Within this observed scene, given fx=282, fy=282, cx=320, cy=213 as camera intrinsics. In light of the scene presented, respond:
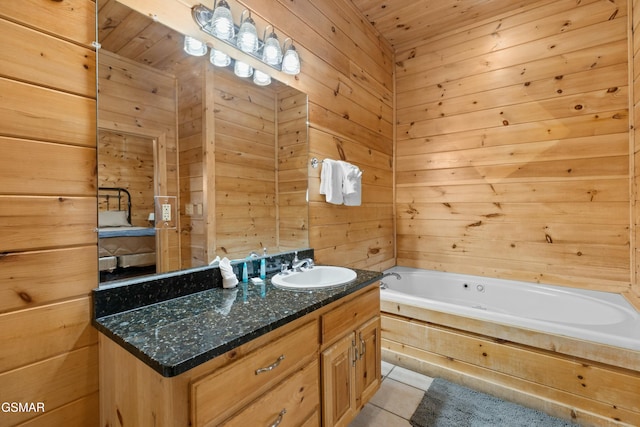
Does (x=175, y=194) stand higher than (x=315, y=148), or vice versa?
(x=315, y=148)

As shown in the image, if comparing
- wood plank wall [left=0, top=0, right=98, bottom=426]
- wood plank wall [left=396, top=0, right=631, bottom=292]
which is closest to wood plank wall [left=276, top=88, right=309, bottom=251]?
wood plank wall [left=0, top=0, right=98, bottom=426]

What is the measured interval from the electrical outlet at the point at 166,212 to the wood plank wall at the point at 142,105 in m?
0.05

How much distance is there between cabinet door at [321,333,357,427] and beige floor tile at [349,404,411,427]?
0.73ft

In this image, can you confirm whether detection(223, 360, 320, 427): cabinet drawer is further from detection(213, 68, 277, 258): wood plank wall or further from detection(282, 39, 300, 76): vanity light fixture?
detection(282, 39, 300, 76): vanity light fixture

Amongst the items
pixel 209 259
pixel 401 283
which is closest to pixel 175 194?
pixel 209 259

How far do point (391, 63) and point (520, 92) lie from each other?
131 centimetres

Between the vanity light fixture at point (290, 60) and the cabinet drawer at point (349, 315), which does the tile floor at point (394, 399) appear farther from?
the vanity light fixture at point (290, 60)

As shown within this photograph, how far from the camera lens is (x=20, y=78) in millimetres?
845

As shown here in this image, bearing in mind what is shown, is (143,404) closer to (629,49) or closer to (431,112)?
(431,112)

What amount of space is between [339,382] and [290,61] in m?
1.80

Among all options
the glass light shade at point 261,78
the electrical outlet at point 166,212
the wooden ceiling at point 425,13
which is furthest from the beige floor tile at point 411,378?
the wooden ceiling at point 425,13

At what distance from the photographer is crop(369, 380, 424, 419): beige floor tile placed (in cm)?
166

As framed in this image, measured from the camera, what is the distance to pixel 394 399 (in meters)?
1.75

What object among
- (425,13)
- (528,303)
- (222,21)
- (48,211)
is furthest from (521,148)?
(48,211)
